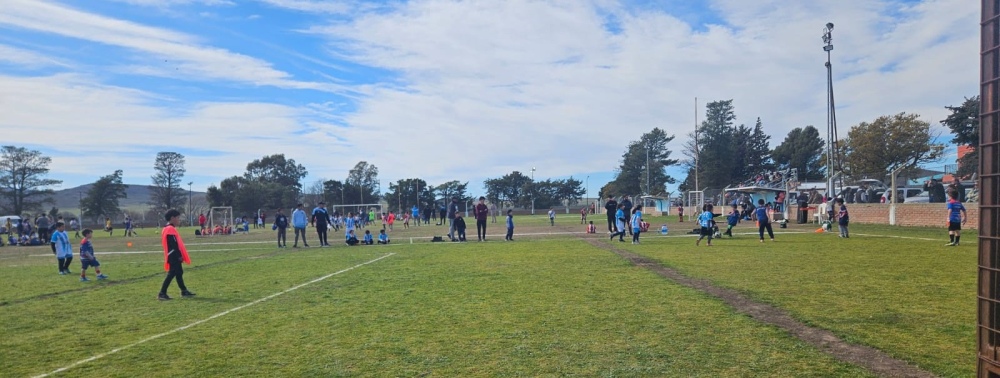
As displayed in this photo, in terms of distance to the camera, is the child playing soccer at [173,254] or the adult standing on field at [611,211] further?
the adult standing on field at [611,211]

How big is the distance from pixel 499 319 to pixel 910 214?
78.4 feet

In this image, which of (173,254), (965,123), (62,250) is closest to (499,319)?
(173,254)

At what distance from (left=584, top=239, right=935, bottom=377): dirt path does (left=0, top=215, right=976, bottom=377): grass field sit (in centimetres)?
15

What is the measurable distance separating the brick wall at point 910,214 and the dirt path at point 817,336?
17376 millimetres

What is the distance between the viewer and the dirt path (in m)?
4.90

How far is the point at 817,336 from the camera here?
606 cm

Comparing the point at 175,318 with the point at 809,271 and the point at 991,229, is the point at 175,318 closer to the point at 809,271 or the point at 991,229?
the point at 991,229

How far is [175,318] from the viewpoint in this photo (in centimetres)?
814

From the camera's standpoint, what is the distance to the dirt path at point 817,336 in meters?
4.90

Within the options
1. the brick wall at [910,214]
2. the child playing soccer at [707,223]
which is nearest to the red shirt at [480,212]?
the child playing soccer at [707,223]

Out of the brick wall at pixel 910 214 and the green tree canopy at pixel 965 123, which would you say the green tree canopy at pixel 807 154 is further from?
the brick wall at pixel 910 214

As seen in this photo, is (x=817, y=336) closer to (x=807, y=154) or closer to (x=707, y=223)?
(x=707, y=223)

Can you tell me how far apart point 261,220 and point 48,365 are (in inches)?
1914

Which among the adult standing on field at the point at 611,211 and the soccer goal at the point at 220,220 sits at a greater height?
the adult standing on field at the point at 611,211
